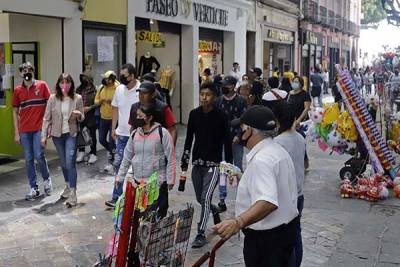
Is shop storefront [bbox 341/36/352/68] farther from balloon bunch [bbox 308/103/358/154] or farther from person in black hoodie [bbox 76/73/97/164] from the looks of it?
balloon bunch [bbox 308/103/358/154]

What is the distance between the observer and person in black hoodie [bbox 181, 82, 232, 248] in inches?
243

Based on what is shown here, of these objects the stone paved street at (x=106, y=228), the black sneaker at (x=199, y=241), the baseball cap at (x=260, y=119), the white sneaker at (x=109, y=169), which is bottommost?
the stone paved street at (x=106, y=228)

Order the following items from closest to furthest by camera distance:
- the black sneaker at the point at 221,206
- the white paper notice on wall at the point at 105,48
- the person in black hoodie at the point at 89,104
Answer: the black sneaker at the point at 221,206
the person in black hoodie at the point at 89,104
the white paper notice on wall at the point at 105,48

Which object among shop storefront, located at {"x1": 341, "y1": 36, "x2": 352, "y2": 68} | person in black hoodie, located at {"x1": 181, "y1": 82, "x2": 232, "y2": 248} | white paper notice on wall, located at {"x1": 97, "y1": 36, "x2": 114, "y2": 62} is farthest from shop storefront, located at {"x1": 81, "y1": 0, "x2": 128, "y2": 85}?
shop storefront, located at {"x1": 341, "y1": 36, "x2": 352, "y2": 68}

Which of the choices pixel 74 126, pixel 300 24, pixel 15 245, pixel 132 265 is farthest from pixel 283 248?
pixel 300 24

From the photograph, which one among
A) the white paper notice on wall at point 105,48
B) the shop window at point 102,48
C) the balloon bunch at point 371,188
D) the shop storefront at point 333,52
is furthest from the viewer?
the shop storefront at point 333,52

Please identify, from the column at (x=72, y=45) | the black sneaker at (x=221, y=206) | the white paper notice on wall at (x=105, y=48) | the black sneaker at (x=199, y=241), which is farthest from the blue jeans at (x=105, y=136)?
the black sneaker at (x=199, y=241)

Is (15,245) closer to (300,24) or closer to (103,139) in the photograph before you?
(103,139)

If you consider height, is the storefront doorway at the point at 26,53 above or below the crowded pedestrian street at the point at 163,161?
above

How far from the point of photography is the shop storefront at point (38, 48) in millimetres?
10867

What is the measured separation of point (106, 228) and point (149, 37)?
9.06m

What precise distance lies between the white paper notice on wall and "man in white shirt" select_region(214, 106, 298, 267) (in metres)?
9.30

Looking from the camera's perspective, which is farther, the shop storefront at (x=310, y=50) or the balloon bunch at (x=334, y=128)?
the shop storefront at (x=310, y=50)

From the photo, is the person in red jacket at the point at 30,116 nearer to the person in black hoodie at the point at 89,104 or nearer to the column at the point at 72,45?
the person in black hoodie at the point at 89,104
